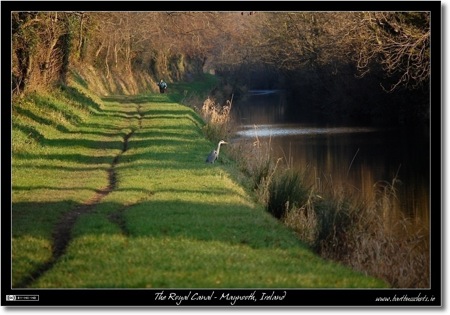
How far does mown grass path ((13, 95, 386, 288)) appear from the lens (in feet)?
38.7

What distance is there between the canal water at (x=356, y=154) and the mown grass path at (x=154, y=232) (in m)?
4.09

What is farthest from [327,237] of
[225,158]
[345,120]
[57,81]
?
[345,120]

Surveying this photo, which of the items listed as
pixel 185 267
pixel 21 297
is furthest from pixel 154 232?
pixel 21 297

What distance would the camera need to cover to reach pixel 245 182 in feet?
72.2

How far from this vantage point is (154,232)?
14195mm

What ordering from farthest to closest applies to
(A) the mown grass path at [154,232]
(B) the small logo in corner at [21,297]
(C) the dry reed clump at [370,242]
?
(C) the dry reed clump at [370,242] < (A) the mown grass path at [154,232] < (B) the small logo in corner at [21,297]

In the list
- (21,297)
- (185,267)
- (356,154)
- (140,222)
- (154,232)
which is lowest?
(21,297)

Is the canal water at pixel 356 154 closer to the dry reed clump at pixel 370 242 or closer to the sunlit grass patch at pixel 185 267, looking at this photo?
the dry reed clump at pixel 370 242

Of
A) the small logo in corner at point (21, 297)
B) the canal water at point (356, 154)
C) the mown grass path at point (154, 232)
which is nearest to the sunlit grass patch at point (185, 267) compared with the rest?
the mown grass path at point (154, 232)

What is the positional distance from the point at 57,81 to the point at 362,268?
2595 centimetres

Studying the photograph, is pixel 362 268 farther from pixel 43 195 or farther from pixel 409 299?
pixel 43 195

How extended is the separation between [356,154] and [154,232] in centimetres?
1669

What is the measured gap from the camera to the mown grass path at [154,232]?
465 inches

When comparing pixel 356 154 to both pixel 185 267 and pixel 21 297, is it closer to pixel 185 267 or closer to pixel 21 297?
pixel 185 267
